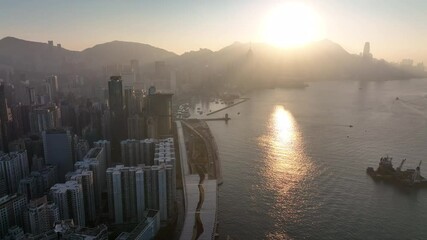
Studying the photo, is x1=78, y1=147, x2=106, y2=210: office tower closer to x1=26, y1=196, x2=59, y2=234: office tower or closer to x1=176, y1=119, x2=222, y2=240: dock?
x1=26, y1=196, x2=59, y2=234: office tower

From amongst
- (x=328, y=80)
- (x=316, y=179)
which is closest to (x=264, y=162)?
(x=316, y=179)

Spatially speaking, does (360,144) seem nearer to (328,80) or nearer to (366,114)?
(366,114)

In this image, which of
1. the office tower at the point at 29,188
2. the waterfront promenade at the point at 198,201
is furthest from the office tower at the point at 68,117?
the office tower at the point at 29,188

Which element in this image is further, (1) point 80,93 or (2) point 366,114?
(1) point 80,93

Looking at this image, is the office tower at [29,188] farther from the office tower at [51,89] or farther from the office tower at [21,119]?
the office tower at [51,89]

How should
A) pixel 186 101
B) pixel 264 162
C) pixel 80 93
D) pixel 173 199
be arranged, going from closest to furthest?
pixel 173 199 → pixel 264 162 → pixel 80 93 → pixel 186 101

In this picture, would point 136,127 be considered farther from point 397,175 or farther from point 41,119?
point 397,175

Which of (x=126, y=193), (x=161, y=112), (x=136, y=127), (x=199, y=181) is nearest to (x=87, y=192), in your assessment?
(x=126, y=193)
